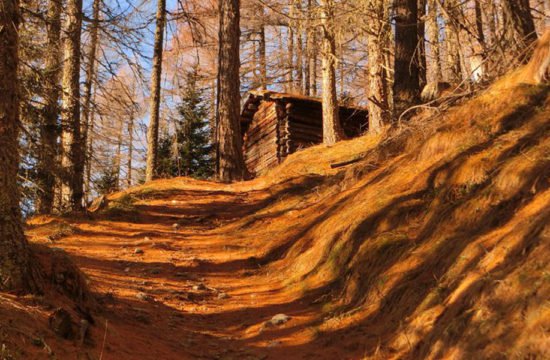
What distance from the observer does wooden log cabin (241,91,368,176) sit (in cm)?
2138

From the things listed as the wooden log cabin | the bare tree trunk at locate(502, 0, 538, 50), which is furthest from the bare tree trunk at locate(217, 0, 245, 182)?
the bare tree trunk at locate(502, 0, 538, 50)

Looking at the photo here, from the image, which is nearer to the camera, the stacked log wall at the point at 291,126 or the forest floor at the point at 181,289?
the forest floor at the point at 181,289

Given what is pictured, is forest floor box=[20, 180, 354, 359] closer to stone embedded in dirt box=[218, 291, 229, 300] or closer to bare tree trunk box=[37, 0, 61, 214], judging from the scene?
stone embedded in dirt box=[218, 291, 229, 300]

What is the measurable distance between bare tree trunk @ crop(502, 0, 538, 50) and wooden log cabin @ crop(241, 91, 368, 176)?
482 inches

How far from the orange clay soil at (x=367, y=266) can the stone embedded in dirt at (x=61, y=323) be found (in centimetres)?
9

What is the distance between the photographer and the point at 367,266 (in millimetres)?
5977

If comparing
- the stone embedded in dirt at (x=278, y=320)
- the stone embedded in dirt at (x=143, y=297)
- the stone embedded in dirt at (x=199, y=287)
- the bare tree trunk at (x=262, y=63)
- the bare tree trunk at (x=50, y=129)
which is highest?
the bare tree trunk at (x=262, y=63)

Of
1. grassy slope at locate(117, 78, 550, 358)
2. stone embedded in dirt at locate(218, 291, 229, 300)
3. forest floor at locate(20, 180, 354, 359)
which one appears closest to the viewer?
grassy slope at locate(117, 78, 550, 358)

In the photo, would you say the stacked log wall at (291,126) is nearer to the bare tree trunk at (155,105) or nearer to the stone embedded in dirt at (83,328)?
the bare tree trunk at (155,105)

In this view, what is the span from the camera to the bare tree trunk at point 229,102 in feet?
49.9

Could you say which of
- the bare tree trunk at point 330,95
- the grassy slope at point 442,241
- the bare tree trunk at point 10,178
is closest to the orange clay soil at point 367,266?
the grassy slope at point 442,241

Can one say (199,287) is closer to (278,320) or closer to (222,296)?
(222,296)

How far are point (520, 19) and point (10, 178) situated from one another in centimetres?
769

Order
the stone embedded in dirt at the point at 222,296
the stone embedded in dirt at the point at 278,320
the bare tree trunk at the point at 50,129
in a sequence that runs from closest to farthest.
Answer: the stone embedded in dirt at the point at 278,320
the stone embedded in dirt at the point at 222,296
the bare tree trunk at the point at 50,129
